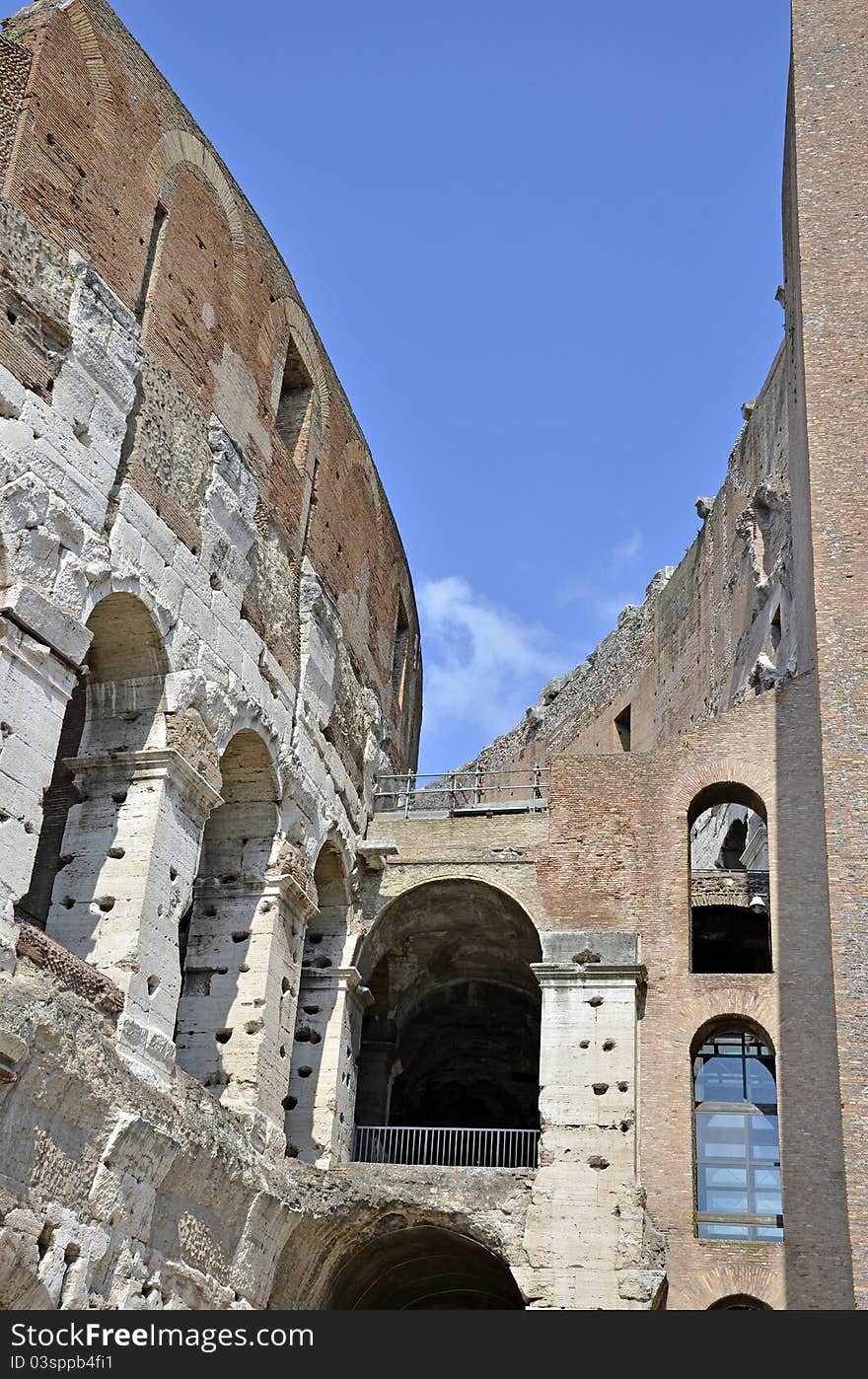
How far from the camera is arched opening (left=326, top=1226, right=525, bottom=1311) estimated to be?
53.5 feet

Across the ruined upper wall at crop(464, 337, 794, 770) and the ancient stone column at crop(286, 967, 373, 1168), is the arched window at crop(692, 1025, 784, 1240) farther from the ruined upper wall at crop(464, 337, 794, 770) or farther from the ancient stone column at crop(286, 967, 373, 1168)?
the ruined upper wall at crop(464, 337, 794, 770)

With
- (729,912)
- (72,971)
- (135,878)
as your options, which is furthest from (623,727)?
(72,971)

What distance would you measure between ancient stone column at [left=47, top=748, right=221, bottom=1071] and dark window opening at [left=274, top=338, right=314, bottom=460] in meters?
5.32

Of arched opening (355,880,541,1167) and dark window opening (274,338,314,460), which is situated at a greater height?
dark window opening (274,338,314,460)

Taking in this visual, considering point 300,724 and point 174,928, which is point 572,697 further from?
point 174,928

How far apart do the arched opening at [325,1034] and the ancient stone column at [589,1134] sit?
6.76 feet

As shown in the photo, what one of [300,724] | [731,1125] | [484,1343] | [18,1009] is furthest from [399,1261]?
[18,1009]

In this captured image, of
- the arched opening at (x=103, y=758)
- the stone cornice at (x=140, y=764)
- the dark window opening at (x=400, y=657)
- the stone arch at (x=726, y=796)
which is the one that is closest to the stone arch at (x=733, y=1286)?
the stone arch at (x=726, y=796)

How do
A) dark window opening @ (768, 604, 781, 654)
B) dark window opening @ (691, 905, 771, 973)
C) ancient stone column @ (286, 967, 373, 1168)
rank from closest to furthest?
1. ancient stone column @ (286, 967, 373, 1168)
2. dark window opening @ (691, 905, 771, 973)
3. dark window opening @ (768, 604, 781, 654)

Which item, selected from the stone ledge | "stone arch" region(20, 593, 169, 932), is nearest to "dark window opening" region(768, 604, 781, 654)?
"stone arch" region(20, 593, 169, 932)

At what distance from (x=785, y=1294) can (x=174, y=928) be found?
20.8 feet

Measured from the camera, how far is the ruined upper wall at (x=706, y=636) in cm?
2447

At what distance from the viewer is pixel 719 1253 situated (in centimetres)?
1468

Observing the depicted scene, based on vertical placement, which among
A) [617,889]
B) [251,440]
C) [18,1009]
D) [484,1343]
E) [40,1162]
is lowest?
[484,1343]
